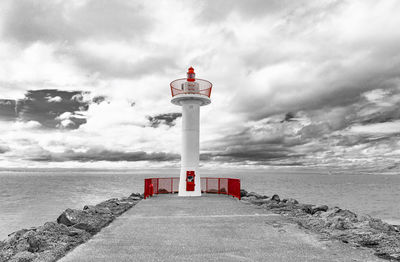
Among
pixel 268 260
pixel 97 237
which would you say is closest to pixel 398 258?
pixel 268 260

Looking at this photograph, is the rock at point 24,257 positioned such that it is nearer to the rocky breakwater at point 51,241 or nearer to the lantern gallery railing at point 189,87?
the rocky breakwater at point 51,241

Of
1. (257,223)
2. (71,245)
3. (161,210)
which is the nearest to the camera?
(71,245)

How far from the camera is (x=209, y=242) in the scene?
637 cm

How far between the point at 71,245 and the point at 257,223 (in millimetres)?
4910

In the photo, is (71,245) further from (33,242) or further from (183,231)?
(183,231)

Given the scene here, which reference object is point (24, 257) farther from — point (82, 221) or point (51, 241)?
point (82, 221)

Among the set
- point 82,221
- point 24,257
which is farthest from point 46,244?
point 82,221

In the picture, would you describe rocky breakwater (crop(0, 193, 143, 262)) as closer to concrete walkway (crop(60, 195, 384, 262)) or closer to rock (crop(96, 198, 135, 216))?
concrete walkway (crop(60, 195, 384, 262))

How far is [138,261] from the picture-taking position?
5082 mm

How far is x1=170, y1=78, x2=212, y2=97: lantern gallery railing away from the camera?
15570 millimetres

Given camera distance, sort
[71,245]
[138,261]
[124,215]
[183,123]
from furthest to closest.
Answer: [183,123]
[124,215]
[71,245]
[138,261]

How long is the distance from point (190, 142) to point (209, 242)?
9.51 metres

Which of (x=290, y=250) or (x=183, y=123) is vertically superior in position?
(x=183, y=123)

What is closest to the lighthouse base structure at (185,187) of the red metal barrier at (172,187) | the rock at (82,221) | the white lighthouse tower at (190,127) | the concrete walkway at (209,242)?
the white lighthouse tower at (190,127)
